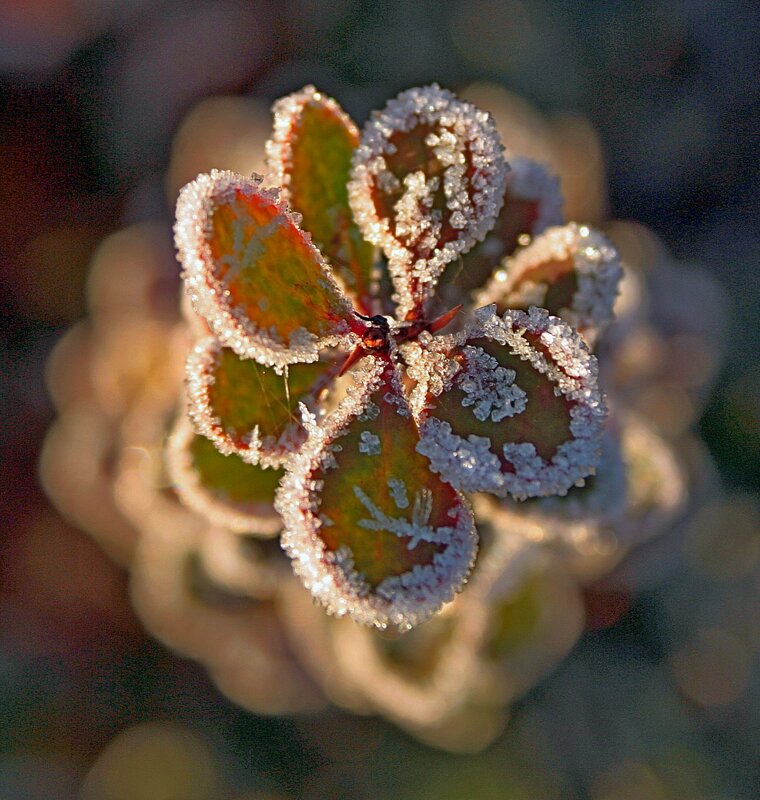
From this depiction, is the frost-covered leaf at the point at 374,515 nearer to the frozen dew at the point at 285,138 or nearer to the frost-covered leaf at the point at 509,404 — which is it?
the frost-covered leaf at the point at 509,404

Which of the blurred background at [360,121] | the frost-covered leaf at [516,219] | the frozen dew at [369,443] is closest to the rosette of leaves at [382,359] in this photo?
the frozen dew at [369,443]

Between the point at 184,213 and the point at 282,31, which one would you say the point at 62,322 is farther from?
the point at 184,213

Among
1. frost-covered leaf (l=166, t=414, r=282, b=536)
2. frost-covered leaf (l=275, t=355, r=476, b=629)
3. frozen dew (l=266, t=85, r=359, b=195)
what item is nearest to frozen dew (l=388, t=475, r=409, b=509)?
frost-covered leaf (l=275, t=355, r=476, b=629)

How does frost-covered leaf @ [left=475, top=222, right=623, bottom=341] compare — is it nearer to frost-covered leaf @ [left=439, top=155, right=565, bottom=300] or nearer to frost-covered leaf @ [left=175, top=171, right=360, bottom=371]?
frost-covered leaf @ [left=439, top=155, right=565, bottom=300]

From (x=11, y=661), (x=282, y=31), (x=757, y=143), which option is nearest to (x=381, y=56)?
(x=282, y=31)

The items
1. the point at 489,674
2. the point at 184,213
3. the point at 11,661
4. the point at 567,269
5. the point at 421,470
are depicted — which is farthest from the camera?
the point at 11,661

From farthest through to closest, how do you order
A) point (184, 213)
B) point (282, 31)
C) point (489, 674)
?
point (282, 31)
point (489, 674)
point (184, 213)

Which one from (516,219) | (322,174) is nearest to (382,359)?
(322,174)
